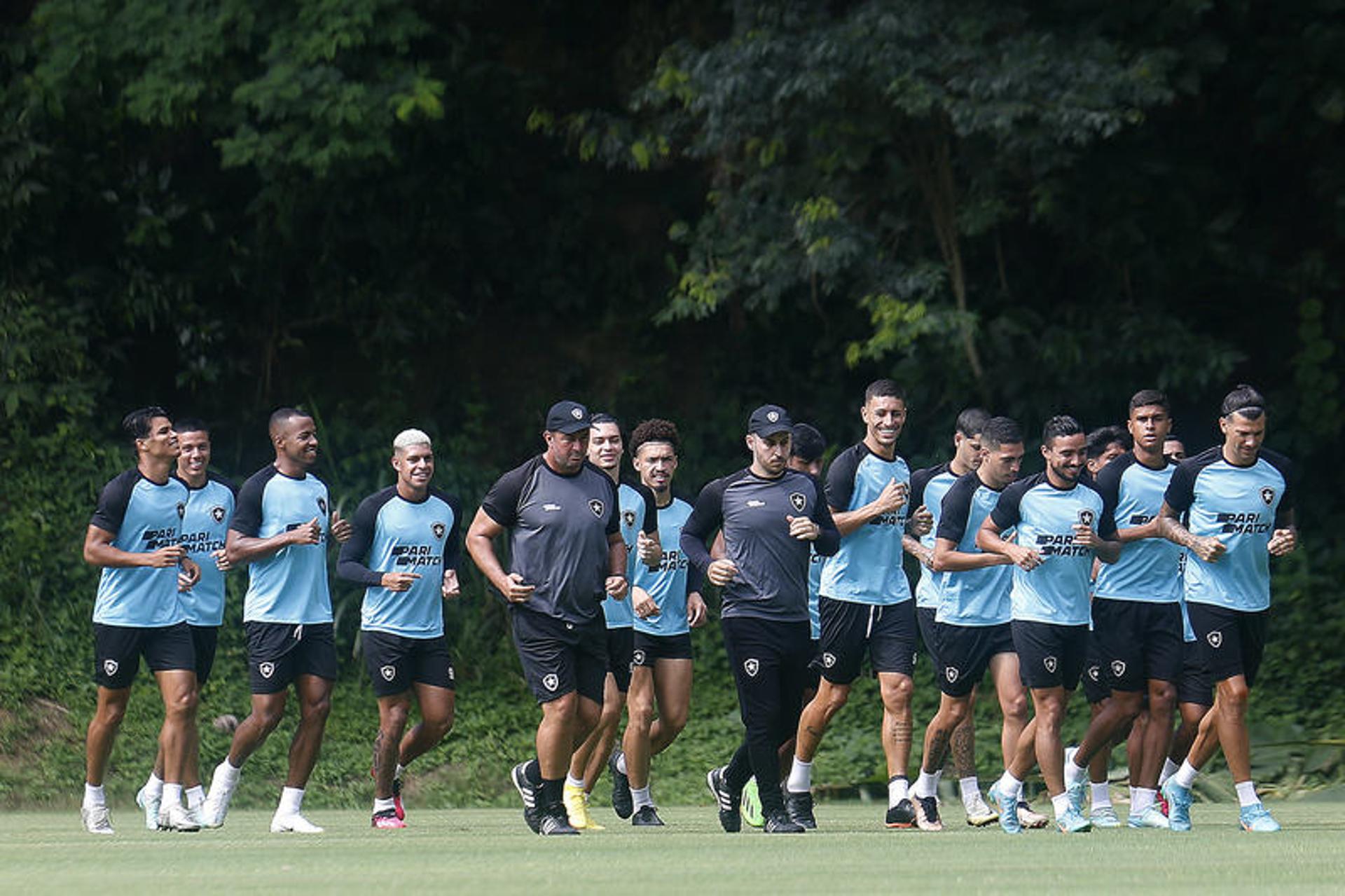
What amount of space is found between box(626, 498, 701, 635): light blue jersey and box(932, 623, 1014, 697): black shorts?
1703mm

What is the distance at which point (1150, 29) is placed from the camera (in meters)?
21.5

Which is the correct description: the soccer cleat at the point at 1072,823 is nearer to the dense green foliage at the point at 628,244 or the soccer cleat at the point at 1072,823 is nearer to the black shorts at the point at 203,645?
the dense green foliage at the point at 628,244

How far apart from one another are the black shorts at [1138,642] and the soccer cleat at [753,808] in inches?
89.3

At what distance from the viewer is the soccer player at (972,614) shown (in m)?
15.2

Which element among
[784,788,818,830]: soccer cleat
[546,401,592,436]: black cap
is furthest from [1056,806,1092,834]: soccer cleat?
[546,401,592,436]: black cap

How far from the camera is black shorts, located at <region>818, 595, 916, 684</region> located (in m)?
15.3

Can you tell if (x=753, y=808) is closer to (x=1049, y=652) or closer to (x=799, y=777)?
(x=799, y=777)

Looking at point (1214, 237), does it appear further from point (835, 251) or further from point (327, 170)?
point (327, 170)

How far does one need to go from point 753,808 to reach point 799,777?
50 cm

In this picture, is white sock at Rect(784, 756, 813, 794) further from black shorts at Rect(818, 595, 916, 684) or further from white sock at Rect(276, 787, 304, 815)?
white sock at Rect(276, 787, 304, 815)

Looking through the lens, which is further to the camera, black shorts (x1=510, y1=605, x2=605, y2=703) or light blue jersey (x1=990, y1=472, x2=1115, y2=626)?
light blue jersey (x1=990, y1=472, x2=1115, y2=626)

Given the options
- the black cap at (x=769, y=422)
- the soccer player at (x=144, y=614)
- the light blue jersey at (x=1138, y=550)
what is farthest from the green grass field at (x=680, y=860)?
the black cap at (x=769, y=422)

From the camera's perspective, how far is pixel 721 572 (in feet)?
45.1

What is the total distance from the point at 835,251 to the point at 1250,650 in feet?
26.6
